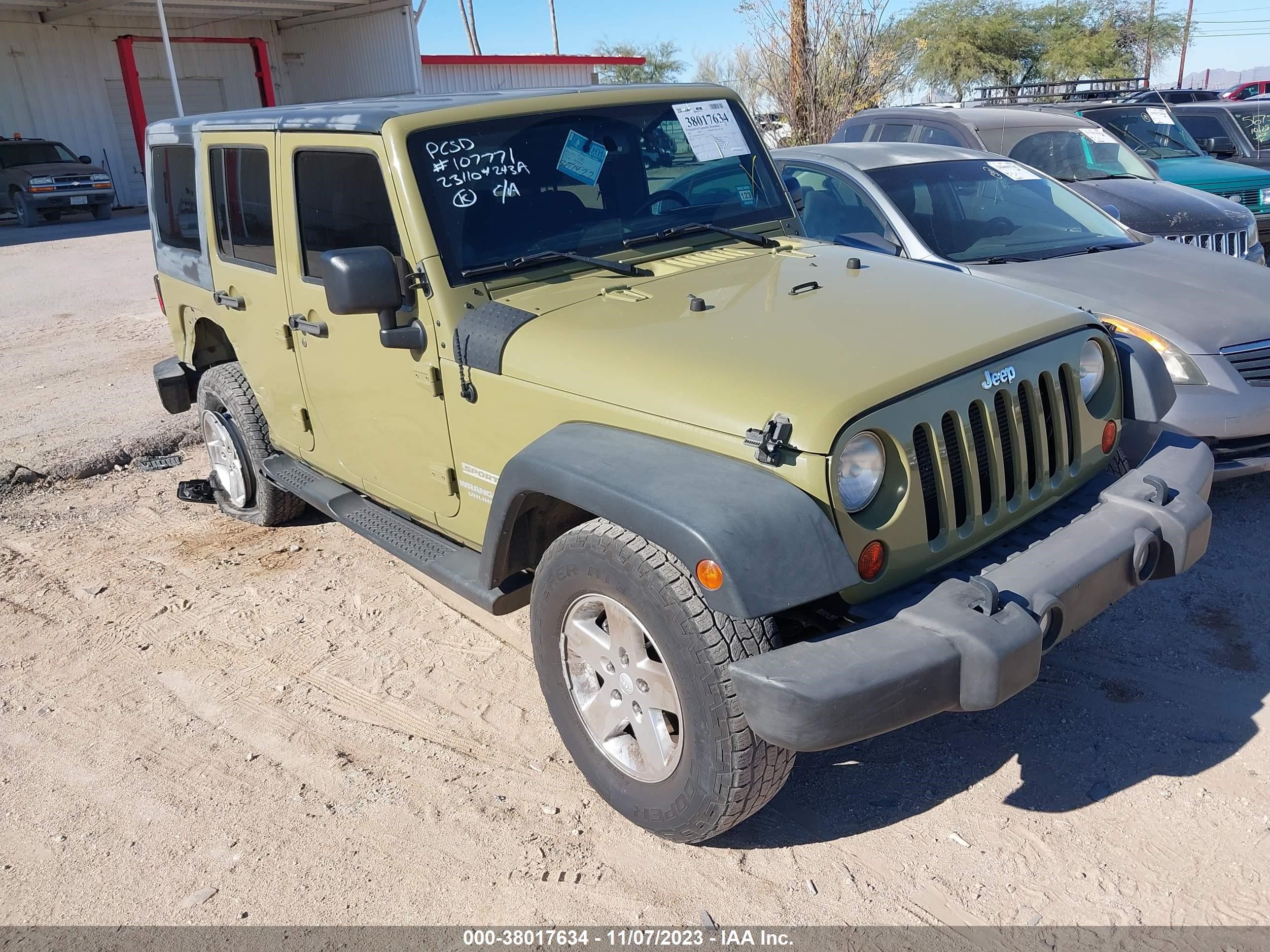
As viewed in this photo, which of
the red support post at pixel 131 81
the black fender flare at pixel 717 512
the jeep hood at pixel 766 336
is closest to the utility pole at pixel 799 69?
the jeep hood at pixel 766 336

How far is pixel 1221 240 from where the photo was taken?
7305 millimetres

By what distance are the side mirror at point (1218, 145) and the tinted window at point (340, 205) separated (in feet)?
36.5

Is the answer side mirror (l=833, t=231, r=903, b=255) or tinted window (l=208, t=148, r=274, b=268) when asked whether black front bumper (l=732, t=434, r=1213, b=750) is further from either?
side mirror (l=833, t=231, r=903, b=255)

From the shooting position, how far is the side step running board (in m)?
3.28

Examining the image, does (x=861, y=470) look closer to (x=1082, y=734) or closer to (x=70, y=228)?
(x=1082, y=734)

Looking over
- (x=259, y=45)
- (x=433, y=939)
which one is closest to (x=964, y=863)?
(x=433, y=939)

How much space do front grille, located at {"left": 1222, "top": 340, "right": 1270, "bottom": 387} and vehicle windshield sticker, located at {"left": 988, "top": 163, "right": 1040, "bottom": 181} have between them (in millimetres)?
2015

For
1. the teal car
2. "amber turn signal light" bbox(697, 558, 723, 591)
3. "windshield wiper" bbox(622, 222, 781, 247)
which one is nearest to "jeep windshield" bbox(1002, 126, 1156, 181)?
the teal car

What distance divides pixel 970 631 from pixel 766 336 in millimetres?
1027

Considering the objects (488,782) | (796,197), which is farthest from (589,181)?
(488,782)

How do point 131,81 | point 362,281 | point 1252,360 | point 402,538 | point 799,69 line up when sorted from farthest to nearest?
point 131,81 < point 799,69 < point 1252,360 < point 402,538 < point 362,281

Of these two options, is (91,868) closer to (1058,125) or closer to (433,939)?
(433,939)

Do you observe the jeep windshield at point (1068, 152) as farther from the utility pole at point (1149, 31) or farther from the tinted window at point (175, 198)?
the utility pole at point (1149, 31)

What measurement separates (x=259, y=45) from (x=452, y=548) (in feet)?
90.7
